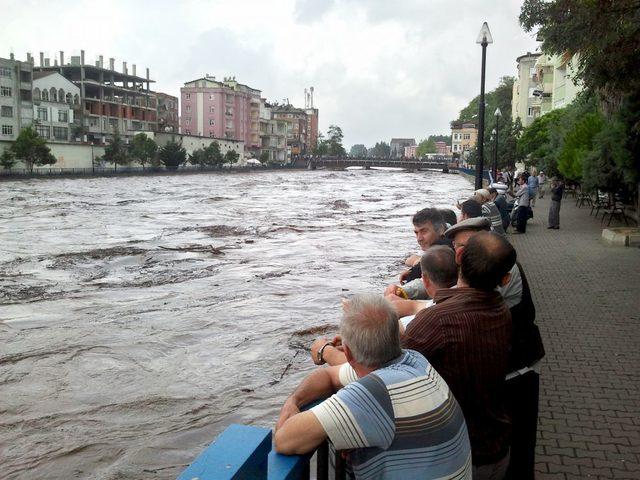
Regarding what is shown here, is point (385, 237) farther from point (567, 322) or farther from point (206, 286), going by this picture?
point (567, 322)

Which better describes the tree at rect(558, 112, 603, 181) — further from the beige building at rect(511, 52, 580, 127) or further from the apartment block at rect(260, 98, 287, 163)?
the apartment block at rect(260, 98, 287, 163)

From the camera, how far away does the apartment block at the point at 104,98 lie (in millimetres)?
92625

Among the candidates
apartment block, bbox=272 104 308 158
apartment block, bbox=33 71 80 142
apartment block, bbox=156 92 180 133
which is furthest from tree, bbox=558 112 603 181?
apartment block, bbox=272 104 308 158

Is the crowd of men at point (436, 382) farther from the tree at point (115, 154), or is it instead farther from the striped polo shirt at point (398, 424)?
the tree at point (115, 154)

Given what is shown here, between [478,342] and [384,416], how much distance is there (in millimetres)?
861

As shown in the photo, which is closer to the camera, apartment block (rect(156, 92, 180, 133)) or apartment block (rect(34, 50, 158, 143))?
apartment block (rect(34, 50, 158, 143))

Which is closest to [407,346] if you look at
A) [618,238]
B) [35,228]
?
[618,238]

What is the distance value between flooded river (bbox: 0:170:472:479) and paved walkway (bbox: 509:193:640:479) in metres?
2.89

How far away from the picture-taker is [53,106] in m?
82.8

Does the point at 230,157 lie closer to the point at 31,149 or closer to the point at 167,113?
the point at 167,113

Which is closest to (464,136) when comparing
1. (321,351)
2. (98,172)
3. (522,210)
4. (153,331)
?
(98,172)

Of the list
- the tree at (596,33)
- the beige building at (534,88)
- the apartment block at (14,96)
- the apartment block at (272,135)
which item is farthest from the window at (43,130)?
the tree at (596,33)

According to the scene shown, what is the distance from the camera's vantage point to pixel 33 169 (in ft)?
227

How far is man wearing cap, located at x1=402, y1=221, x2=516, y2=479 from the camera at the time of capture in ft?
9.71
